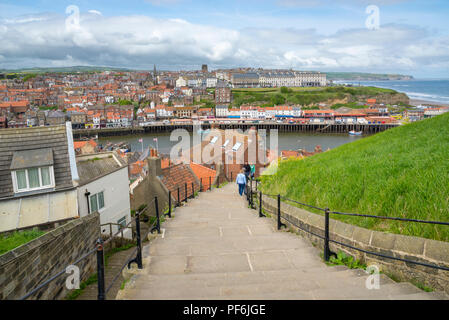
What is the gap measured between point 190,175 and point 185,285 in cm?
1403

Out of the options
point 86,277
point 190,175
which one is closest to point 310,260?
point 86,277

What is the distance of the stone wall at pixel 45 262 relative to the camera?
3.73m

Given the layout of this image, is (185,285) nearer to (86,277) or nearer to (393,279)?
(393,279)

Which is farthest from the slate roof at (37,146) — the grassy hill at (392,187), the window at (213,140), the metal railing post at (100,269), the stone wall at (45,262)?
the window at (213,140)

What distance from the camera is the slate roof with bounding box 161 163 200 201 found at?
1546 centimetres

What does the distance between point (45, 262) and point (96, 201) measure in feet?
23.1

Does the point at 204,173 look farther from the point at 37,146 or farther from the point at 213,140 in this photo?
the point at 37,146

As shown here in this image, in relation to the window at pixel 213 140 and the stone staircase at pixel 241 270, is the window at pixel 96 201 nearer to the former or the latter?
the stone staircase at pixel 241 270

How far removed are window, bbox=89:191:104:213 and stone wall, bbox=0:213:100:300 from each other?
5.20 m

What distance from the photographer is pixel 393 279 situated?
376cm

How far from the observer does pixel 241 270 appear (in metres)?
4.27

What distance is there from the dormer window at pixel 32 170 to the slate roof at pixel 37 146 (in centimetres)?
15
